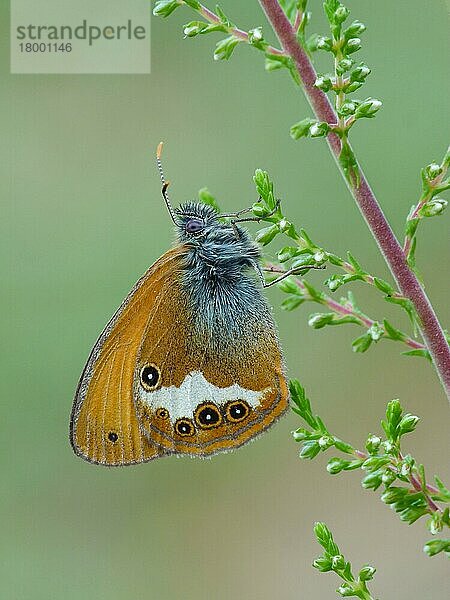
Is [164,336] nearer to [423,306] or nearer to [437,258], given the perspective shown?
[423,306]

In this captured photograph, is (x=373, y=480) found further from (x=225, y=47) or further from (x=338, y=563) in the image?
(x=225, y=47)

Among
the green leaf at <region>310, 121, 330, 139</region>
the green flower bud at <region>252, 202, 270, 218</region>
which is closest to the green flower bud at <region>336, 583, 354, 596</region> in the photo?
the green flower bud at <region>252, 202, 270, 218</region>

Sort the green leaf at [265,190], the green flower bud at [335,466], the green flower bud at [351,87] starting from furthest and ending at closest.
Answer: the green leaf at [265,190]
the green flower bud at [335,466]
the green flower bud at [351,87]

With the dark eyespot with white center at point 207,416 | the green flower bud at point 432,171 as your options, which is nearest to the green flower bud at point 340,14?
the green flower bud at point 432,171

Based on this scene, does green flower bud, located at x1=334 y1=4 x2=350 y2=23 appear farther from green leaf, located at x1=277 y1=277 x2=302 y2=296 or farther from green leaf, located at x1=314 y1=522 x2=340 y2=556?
green leaf, located at x1=314 y1=522 x2=340 y2=556

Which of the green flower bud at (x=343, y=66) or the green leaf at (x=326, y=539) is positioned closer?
Answer: the green flower bud at (x=343, y=66)

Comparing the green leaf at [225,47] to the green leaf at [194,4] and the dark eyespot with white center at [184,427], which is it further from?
the dark eyespot with white center at [184,427]
